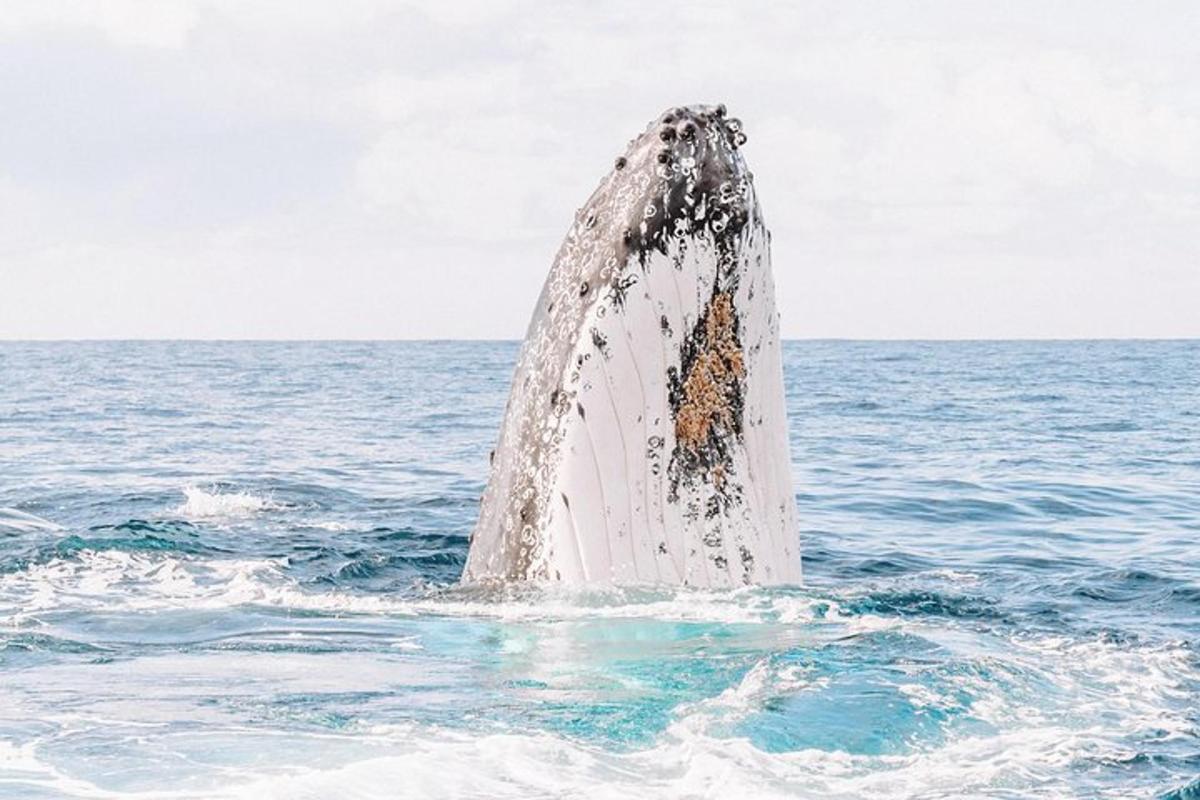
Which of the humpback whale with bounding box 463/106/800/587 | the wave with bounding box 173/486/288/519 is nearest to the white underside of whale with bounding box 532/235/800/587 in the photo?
the humpback whale with bounding box 463/106/800/587

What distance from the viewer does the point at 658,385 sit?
8250 mm

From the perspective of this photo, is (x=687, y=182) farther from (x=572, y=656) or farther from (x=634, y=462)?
(x=572, y=656)

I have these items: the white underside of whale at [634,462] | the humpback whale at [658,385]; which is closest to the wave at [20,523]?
the humpback whale at [658,385]

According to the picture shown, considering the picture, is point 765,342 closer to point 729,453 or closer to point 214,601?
point 729,453

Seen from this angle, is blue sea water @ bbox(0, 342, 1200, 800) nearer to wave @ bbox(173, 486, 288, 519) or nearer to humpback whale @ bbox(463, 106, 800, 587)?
wave @ bbox(173, 486, 288, 519)

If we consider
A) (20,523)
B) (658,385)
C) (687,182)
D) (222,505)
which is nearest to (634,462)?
(658,385)

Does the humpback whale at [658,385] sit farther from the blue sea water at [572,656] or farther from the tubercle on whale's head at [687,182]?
the blue sea water at [572,656]

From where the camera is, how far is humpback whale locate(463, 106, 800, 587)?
27.0 ft

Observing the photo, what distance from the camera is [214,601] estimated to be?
412 inches

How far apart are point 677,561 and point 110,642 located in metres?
3.13

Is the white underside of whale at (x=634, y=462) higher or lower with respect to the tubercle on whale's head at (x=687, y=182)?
lower

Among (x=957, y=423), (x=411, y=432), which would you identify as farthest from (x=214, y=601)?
(x=957, y=423)

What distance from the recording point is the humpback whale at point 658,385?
27.0 feet

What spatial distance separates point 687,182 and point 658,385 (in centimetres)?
103
